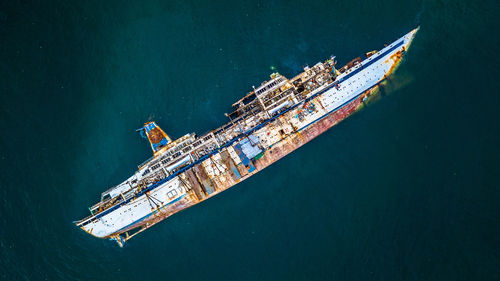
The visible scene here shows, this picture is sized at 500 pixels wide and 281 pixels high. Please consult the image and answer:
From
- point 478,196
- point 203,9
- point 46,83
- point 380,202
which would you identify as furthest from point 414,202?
point 46,83

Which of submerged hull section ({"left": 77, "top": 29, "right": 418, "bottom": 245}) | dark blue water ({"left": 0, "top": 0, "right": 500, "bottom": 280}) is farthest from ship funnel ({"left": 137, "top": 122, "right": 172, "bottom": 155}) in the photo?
submerged hull section ({"left": 77, "top": 29, "right": 418, "bottom": 245})

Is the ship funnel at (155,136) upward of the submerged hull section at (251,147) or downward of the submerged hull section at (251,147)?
upward

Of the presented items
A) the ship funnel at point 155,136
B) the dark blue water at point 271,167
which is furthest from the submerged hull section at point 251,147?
the ship funnel at point 155,136

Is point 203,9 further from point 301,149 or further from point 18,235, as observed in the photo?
point 18,235

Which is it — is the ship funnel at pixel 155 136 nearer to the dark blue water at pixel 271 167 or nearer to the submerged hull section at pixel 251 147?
the dark blue water at pixel 271 167

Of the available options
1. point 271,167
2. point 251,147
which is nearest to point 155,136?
point 251,147

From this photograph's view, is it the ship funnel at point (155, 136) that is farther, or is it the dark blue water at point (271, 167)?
the ship funnel at point (155, 136)
